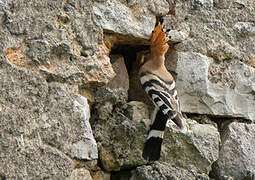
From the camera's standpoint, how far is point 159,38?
4027 mm

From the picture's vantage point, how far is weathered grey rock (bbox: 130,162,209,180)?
3.55 meters

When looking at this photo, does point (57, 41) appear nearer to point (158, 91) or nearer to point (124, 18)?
point (124, 18)

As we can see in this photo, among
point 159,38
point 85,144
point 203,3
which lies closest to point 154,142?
point 85,144

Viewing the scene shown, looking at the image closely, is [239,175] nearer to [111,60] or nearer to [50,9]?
[111,60]

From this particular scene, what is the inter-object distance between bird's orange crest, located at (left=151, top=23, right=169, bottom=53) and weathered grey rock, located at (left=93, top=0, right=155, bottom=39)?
0.04 meters

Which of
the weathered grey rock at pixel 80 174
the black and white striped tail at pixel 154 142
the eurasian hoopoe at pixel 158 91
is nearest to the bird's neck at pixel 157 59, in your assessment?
the eurasian hoopoe at pixel 158 91

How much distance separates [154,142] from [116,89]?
0.44 metres

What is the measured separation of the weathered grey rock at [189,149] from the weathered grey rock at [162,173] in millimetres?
79

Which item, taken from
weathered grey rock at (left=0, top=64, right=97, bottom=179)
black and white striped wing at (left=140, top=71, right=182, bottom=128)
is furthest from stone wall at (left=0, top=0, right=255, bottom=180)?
black and white striped wing at (left=140, top=71, right=182, bottom=128)

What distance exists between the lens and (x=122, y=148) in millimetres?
3668

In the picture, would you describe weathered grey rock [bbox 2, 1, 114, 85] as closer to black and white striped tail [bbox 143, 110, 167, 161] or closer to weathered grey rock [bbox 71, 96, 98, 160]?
weathered grey rock [bbox 71, 96, 98, 160]

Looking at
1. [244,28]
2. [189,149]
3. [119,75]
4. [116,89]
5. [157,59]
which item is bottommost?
[189,149]

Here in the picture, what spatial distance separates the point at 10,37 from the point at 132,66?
4.29 ft

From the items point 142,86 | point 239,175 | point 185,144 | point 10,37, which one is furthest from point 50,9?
point 239,175
